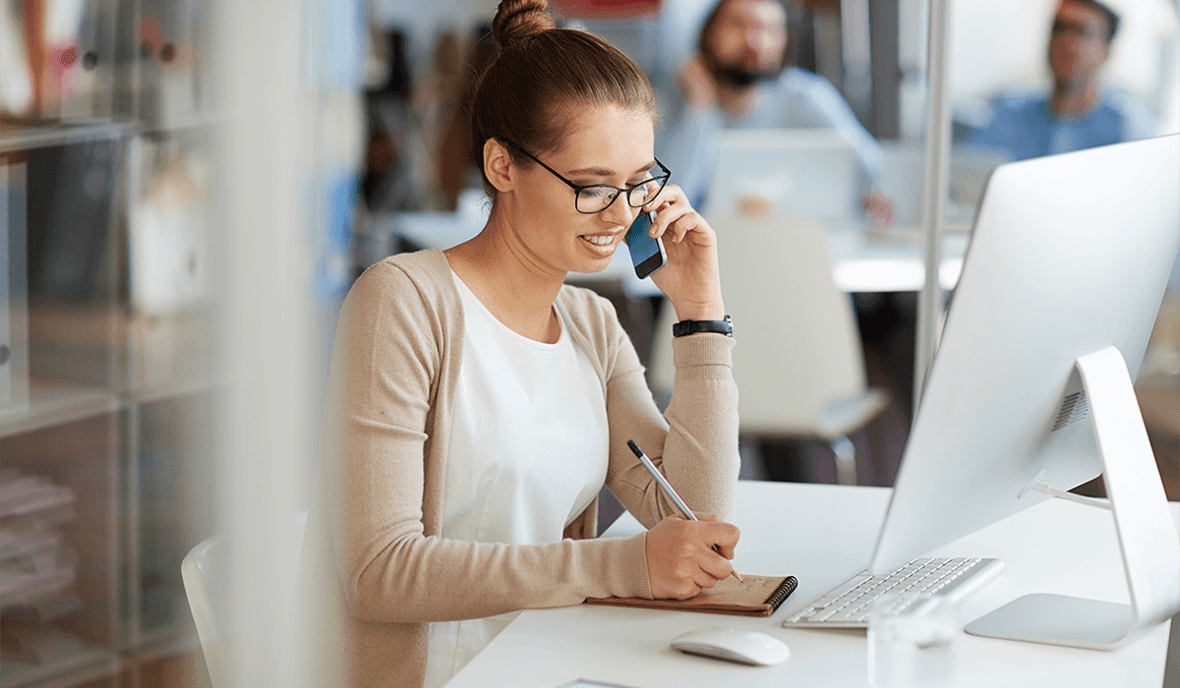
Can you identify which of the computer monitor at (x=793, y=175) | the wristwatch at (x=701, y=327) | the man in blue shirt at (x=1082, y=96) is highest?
the man in blue shirt at (x=1082, y=96)

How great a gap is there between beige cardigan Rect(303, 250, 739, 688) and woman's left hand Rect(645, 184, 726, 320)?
27 centimetres

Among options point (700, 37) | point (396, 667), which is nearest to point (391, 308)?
point (396, 667)

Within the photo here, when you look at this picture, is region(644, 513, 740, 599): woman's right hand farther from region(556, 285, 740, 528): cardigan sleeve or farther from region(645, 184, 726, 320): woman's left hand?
region(645, 184, 726, 320): woman's left hand

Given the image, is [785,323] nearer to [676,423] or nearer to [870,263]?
[870,263]

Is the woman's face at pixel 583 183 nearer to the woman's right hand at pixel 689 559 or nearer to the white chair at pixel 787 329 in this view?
the woman's right hand at pixel 689 559

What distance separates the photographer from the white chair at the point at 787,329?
2650 mm

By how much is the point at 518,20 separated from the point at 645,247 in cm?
29

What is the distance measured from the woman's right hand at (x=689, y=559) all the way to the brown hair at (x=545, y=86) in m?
0.43

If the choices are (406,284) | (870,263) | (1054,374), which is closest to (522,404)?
(406,284)

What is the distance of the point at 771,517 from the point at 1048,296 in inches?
21.8

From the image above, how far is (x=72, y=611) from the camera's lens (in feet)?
2.05

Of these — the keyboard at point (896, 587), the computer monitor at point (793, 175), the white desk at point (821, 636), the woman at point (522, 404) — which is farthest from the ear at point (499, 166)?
the computer monitor at point (793, 175)

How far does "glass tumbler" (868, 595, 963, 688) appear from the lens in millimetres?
765

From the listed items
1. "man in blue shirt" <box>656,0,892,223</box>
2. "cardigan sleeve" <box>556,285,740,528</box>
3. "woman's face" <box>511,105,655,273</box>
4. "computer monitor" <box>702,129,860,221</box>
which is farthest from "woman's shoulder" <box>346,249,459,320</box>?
"man in blue shirt" <box>656,0,892,223</box>
